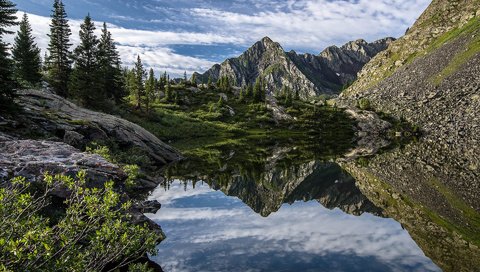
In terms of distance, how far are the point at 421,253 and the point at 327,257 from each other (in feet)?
16.6

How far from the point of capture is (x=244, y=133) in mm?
114438

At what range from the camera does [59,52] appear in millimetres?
75062

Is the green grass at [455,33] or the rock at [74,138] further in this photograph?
the green grass at [455,33]

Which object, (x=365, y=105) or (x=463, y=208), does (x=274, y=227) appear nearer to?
(x=463, y=208)

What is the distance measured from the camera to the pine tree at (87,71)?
6844 cm

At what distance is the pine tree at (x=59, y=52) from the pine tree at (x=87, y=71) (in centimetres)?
513

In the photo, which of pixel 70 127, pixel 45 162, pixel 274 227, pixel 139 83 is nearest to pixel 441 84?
pixel 139 83

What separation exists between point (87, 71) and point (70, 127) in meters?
35.8

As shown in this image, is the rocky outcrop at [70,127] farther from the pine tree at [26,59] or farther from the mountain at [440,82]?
the mountain at [440,82]

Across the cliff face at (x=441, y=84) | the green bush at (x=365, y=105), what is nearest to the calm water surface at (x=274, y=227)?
the cliff face at (x=441, y=84)

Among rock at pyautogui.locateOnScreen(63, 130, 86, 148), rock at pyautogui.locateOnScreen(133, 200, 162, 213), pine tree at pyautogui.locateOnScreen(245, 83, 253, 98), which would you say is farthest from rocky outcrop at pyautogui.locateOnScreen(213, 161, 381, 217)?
pine tree at pyautogui.locateOnScreen(245, 83, 253, 98)

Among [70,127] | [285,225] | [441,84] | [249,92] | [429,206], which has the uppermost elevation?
[441,84]

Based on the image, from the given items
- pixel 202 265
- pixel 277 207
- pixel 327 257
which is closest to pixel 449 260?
pixel 327 257

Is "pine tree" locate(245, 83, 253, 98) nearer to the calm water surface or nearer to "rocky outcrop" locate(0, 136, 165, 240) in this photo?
the calm water surface
